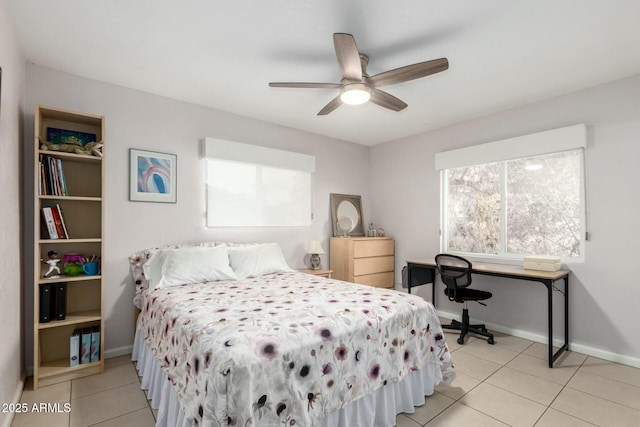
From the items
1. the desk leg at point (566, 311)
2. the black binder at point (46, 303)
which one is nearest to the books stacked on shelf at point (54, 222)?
the black binder at point (46, 303)

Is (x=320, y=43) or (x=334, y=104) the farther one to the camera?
(x=334, y=104)

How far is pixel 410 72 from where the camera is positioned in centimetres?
212

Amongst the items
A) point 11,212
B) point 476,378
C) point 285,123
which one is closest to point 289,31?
point 285,123

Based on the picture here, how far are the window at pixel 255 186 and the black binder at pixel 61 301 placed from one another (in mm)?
1371

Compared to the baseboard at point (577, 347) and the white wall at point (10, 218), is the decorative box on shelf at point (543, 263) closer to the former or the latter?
the baseboard at point (577, 347)

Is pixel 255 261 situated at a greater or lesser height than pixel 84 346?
greater

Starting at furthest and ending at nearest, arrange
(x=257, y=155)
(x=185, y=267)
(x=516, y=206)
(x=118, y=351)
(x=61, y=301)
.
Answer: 1. (x=257, y=155)
2. (x=516, y=206)
3. (x=118, y=351)
4. (x=185, y=267)
5. (x=61, y=301)

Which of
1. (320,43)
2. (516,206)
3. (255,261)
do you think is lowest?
(255,261)

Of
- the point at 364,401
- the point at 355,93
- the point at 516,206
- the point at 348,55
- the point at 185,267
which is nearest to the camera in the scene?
the point at 364,401

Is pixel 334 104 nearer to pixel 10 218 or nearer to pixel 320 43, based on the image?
pixel 320 43

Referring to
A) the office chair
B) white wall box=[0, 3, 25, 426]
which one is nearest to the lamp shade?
the office chair

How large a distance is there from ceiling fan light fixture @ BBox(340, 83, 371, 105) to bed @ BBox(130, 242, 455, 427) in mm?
1473

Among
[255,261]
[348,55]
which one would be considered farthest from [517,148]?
[255,261]

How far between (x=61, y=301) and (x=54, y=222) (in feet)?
2.01
